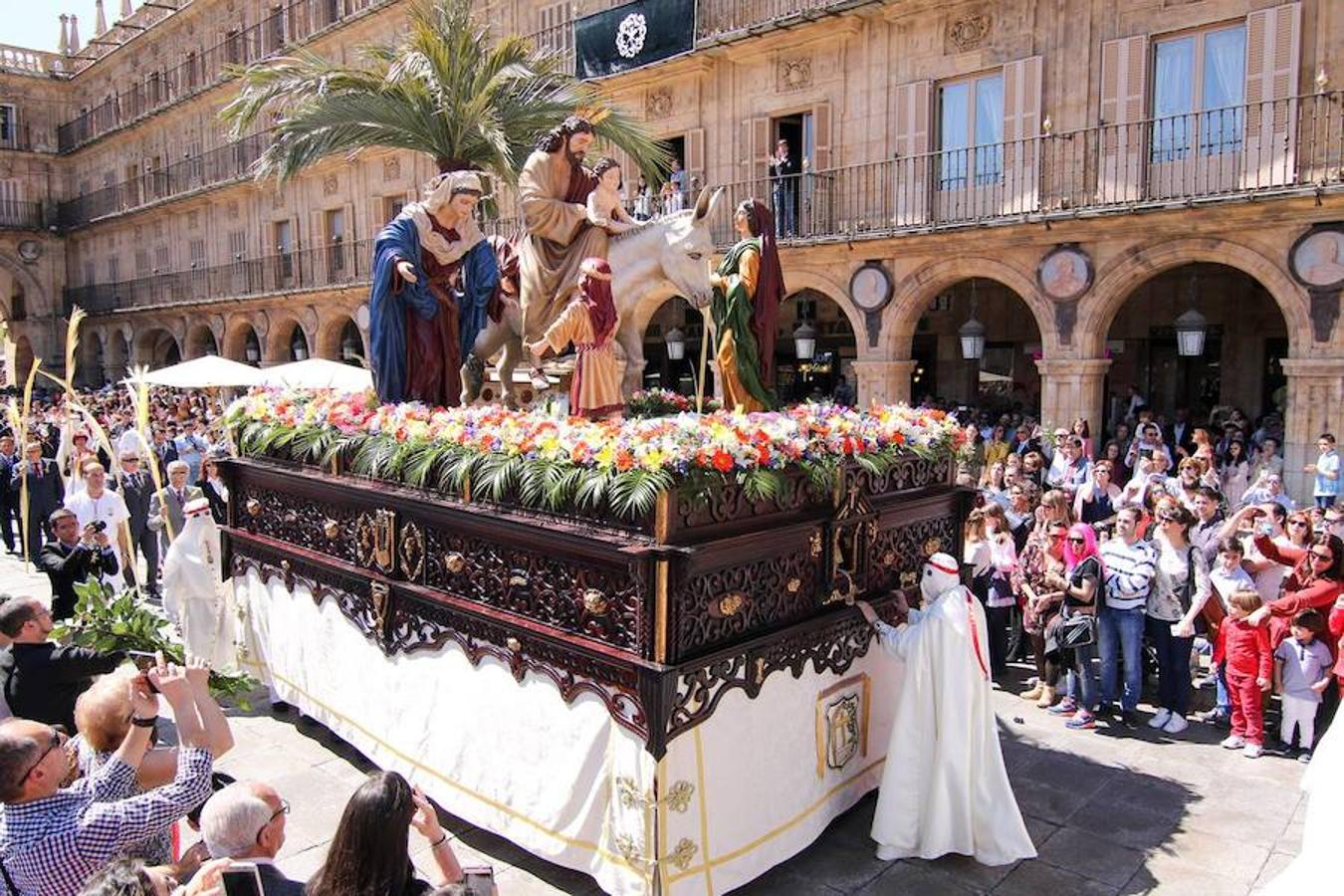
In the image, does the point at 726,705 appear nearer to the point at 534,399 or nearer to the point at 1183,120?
the point at 534,399

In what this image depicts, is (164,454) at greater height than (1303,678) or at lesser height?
greater

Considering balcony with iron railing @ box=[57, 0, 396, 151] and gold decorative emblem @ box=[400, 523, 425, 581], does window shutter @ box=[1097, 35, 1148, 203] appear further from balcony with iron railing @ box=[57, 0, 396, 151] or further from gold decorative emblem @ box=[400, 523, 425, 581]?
balcony with iron railing @ box=[57, 0, 396, 151]

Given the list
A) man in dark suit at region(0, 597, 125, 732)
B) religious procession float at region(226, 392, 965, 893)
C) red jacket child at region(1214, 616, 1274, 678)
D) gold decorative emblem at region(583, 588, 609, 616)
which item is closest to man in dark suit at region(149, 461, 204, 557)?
religious procession float at region(226, 392, 965, 893)

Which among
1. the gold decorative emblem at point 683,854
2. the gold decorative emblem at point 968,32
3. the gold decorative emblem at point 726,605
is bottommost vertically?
the gold decorative emblem at point 683,854

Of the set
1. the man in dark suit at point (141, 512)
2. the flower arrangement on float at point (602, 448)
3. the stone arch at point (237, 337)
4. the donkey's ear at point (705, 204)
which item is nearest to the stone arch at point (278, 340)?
the stone arch at point (237, 337)

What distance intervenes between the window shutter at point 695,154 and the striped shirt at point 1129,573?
1252 centimetres

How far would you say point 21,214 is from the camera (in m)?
38.0

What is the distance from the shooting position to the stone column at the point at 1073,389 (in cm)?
1347

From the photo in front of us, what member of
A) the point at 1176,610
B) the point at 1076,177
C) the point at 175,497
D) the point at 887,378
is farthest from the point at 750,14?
the point at 1176,610

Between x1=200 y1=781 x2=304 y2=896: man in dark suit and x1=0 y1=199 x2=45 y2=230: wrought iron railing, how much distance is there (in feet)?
143

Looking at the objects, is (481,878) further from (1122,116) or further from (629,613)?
(1122,116)

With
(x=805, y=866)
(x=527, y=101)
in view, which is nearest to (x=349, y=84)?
(x=527, y=101)

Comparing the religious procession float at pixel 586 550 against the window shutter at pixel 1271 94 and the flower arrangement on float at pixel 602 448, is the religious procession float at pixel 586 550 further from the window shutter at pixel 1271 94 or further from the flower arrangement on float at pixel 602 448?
the window shutter at pixel 1271 94

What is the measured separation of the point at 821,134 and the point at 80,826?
1534 centimetres
